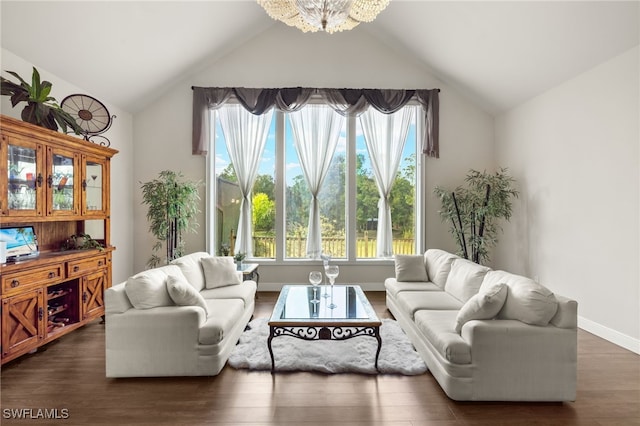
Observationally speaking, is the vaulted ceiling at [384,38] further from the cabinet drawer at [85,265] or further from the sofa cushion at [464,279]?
the sofa cushion at [464,279]

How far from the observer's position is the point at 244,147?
5.66m

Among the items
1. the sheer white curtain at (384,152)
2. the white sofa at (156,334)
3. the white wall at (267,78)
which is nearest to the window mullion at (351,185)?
the sheer white curtain at (384,152)

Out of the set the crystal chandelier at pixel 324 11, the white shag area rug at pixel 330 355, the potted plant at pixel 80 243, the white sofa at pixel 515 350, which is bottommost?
the white shag area rug at pixel 330 355

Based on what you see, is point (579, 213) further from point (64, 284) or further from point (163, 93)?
point (163, 93)

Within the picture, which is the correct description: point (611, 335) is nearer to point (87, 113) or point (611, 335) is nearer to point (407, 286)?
point (407, 286)

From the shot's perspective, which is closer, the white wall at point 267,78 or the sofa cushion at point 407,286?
the sofa cushion at point 407,286

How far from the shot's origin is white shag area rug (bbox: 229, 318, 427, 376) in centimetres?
279

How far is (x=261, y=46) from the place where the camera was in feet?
18.2

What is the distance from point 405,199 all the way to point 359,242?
1037 mm

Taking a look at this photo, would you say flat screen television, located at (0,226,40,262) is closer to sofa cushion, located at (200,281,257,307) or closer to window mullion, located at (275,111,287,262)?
sofa cushion, located at (200,281,257,307)

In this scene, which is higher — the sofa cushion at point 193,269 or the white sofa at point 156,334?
the sofa cushion at point 193,269

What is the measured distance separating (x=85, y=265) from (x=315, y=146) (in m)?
3.50

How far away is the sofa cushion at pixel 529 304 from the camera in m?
2.31

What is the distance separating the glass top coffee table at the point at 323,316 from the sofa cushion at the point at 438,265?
3.33 feet
